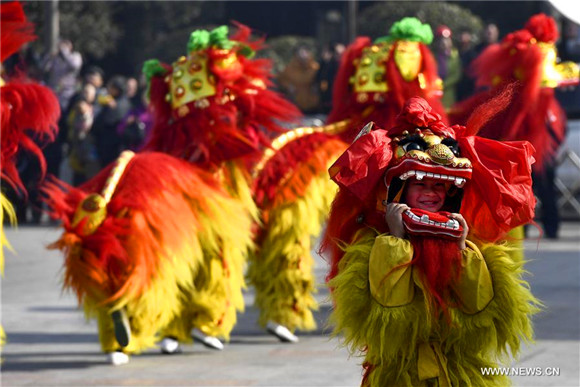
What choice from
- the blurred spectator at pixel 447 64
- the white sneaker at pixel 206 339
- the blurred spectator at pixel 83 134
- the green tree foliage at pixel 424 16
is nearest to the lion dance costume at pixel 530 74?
the white sneaker at pixel 206 339

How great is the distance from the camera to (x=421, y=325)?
4508 mm

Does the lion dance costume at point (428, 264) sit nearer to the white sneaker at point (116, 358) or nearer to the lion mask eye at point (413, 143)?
the lion mask eye at point (413, 143)

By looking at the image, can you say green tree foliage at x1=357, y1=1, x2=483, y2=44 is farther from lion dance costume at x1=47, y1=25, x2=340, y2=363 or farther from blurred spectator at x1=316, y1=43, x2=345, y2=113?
lion dance costume at x1=47, y1=25, x2=340, y2=363

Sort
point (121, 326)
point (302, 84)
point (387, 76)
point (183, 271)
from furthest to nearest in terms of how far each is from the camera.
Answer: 1. point (302, 84)
2. point (387, 76)
3. point (183, 271)
4. point (121, 326)

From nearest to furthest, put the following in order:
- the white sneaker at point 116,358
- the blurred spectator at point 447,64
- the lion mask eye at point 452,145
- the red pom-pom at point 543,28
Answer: the lion mask eye at point 452,145 → the white sneaker at point 116,358 → the red pom-pom at point 543,28 → the blurred spectator at point 447,64

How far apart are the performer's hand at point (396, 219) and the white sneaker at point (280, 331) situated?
3552 mm

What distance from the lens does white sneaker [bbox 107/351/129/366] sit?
23.9 ft

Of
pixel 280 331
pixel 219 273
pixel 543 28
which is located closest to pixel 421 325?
pixel 219 273

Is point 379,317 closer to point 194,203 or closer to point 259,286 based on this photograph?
point 194,203

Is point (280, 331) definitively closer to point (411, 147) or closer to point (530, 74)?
point (530, 74)

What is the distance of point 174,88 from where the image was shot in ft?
25.3

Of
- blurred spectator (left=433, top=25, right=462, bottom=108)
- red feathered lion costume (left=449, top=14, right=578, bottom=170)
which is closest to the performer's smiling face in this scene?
red feathered lion costume (left=449, top=14, right=578, bottom=170)

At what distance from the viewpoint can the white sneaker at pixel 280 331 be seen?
26.2ft

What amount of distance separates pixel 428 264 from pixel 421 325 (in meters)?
0.22
